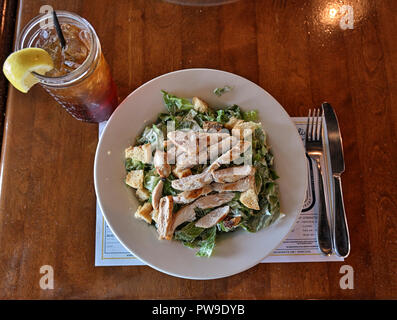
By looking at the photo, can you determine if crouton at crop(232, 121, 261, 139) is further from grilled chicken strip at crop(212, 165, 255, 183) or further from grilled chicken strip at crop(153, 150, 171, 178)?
grilled chicken strip at crop(153, 150, 171, 178)

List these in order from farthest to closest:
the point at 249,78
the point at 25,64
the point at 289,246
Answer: the point at 249,78, the point at 289,246, the point at 25,64

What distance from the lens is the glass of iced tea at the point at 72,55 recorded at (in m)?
0.97

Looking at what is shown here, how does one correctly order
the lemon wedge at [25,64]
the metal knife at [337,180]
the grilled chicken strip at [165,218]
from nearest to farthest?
1. the lemon wedge at [25,64]
2. the grilled chicken strip at [165,218]
3. the metal knife at [337,180]

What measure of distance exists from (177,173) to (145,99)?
0.89 feet

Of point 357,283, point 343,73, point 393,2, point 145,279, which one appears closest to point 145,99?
point 145,279

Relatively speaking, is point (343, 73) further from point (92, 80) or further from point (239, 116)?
point (92, 80)

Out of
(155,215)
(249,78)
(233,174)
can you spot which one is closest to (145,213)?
(155,215)

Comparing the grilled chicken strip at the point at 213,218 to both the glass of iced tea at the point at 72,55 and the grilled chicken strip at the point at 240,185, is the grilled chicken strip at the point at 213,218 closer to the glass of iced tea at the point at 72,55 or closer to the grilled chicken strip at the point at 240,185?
the grilled chicken strip at the point at 240,185

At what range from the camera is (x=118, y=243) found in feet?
3.67

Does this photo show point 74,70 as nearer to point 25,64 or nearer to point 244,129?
point 25,64

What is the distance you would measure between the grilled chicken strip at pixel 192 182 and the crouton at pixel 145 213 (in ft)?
0.35

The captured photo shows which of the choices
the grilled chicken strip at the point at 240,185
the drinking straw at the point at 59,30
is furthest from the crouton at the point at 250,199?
the drinking straw at the point at 59,30

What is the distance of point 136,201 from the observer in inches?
42.3

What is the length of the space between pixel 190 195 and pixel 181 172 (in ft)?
0.24
